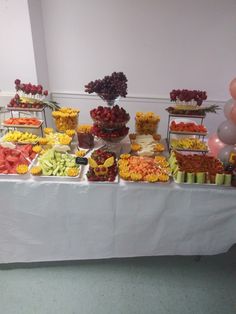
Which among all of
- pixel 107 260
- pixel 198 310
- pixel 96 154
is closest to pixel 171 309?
pixel 198 310

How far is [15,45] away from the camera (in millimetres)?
2408

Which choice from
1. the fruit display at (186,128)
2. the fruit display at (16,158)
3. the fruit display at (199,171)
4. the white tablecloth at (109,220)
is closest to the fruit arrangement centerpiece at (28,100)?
the fruit display at (16,158)

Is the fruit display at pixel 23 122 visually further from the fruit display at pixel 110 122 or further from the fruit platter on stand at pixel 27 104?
the fruit display at pixel 110 122

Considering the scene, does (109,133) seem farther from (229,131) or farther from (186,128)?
(229,131)

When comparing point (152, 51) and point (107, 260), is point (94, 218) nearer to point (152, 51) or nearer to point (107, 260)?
point (107, 260)

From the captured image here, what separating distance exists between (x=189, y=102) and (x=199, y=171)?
47 cm

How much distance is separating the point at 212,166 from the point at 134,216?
19.4 inches

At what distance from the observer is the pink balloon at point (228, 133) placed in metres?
1.55

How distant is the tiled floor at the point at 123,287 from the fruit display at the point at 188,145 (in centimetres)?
72

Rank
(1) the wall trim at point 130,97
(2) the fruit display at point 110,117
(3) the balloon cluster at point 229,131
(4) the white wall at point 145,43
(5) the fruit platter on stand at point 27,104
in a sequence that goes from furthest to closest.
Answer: (1) the wall trim at point 130,97 < (4) the white wall at point 145,43 < (5) the fruit platter on stand at point 27,104 < (3) the balloon cluster at point 229,131 < (2) the fruit display at point 110,117

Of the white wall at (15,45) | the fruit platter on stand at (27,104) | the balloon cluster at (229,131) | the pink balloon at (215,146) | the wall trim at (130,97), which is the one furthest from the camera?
the wall trim at (130,97)

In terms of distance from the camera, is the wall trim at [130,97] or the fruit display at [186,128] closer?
the fruit display at [186,128]

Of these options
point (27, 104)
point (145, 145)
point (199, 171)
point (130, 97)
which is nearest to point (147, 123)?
point (145, 145)

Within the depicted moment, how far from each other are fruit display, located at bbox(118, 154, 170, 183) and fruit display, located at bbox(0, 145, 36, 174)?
509 mm
